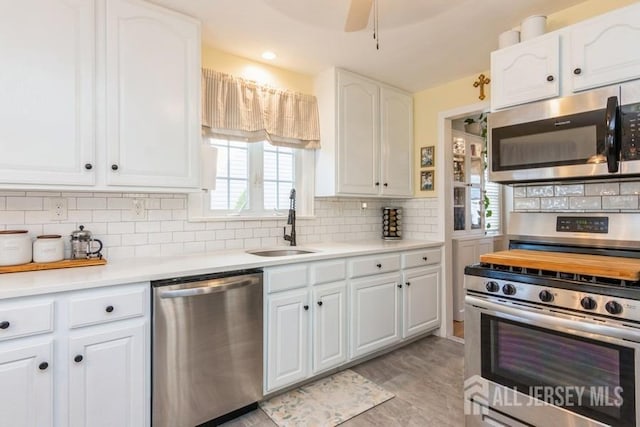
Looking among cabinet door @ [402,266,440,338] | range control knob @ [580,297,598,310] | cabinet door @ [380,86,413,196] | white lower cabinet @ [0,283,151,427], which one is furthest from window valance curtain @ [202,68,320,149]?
range control knob @ [580,297,598,310]

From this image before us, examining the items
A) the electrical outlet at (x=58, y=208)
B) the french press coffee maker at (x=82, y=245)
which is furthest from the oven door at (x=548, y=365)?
the electrical outlet at (x=58, y=208)

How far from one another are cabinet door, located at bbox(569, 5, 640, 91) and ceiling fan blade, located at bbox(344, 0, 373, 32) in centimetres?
123

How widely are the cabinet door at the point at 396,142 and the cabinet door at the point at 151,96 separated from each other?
1.77 metres

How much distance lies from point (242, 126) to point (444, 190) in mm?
1977

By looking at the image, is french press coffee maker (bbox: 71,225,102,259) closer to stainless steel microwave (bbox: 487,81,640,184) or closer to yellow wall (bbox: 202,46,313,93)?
yellow wall (bbox: 202,46,313,93)

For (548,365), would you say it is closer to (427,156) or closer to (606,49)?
(606,49)

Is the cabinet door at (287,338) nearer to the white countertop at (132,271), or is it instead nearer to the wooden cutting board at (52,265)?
the white countertop at (132,271)

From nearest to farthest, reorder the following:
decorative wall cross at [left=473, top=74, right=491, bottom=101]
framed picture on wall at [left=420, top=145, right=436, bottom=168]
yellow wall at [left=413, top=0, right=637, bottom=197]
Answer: decorative wall cross at [left=473, top=74, right=491, bottom=101] < yellow wall at [left=413, top=0, right=637, bottom=197] < framed picture on wall at [left=420, top=145, right=436, bottom=168]

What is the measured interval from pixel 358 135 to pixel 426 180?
898 millimetres

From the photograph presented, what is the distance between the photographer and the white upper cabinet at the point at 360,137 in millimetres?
2947

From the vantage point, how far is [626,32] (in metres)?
1.72

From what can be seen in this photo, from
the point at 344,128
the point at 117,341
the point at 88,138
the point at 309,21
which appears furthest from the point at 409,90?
the point at 117,341

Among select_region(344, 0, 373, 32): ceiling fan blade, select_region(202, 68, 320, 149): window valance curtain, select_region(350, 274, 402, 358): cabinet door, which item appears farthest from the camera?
select_region(350, 274, 402, 358): cabinet door

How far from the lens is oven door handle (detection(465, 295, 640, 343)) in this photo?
4.67 ft
